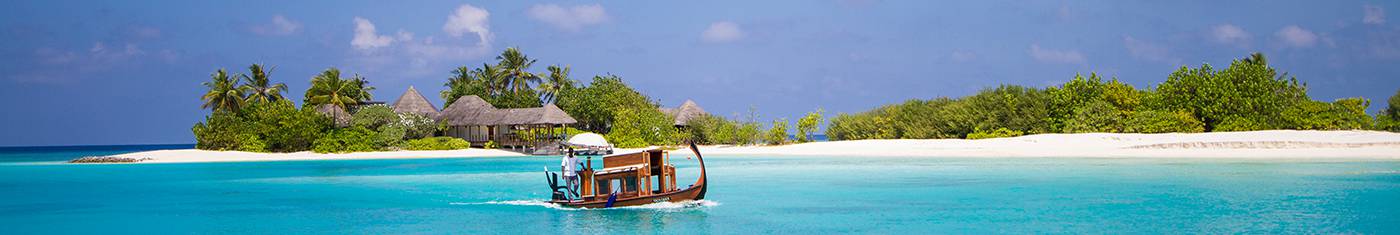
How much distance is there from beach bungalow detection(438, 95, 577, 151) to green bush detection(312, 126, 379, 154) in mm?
5826

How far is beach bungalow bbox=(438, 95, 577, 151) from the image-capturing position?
55.8m

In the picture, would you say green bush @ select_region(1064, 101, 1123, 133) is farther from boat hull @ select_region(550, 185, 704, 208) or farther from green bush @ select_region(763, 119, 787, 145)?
boat hull @ select_region(550, 185, 704, 208)

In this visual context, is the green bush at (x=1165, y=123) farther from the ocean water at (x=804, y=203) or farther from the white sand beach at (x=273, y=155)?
the white sand beach at (x=273, y=155)

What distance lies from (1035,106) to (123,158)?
40695mm

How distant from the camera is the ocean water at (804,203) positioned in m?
16.2

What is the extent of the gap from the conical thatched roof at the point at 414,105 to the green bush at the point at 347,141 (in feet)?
20.1

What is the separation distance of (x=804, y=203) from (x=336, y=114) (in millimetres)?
42982

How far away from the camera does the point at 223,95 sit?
56.9 metres

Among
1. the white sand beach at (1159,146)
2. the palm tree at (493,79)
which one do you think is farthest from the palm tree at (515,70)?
the white sand beach at (1159,146)

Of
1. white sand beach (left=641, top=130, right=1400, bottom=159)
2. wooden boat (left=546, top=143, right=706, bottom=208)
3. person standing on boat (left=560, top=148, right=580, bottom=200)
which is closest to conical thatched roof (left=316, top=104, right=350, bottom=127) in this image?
white sand beach (left=641, top=130, right=1400, bottom=159)

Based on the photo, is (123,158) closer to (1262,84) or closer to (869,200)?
(869,200)

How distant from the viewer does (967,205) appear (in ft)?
62.6

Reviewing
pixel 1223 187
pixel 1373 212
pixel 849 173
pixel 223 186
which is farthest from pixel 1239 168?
pixel 223 186

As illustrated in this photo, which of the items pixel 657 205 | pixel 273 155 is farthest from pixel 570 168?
pixel 273 155
